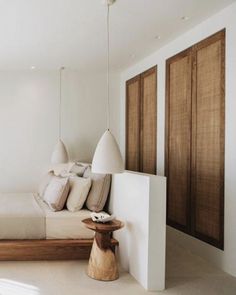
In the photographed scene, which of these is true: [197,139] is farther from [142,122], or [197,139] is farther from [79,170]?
[79,170]


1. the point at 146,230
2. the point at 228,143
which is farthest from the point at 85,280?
the point at 228,143

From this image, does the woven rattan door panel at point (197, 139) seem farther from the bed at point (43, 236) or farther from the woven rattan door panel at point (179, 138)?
the bed at point (43, 236)

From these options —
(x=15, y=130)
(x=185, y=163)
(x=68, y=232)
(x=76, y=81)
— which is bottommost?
(x=68, y=232)

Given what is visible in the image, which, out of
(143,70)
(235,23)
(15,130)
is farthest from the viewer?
(15,130)

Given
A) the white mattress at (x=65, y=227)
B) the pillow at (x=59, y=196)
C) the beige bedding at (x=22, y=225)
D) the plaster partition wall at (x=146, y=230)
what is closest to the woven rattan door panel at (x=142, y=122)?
the pillow at (x=59, y=196)

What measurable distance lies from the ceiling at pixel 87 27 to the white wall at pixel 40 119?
2.37ft

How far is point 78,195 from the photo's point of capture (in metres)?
3.92

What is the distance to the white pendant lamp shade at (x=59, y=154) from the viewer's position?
575cm

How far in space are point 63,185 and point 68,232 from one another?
567 mm

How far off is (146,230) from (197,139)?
1387mm

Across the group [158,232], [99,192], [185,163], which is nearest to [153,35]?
[185,163]

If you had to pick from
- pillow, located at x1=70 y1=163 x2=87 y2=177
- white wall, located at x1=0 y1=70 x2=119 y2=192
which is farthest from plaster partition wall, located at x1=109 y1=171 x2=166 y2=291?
white wall, located at x1=0 y1=70 x2=119 y2=192

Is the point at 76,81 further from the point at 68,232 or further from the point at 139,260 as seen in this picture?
the point at 139,260

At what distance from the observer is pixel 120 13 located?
3514 mm
